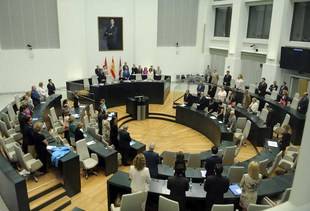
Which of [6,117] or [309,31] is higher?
[309,31]

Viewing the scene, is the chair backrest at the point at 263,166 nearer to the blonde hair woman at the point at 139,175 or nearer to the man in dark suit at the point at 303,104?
the blonde hair woman at the point at 139,175

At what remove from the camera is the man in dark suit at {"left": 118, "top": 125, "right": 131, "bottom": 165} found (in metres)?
8.11

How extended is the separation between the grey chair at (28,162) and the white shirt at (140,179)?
2791 mm

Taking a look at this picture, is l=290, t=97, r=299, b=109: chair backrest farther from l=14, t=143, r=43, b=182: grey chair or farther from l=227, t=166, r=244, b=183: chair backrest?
l=14, t=143, r=43, b=182: grey chair

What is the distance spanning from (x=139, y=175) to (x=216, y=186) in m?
1.39

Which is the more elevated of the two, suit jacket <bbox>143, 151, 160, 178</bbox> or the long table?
suit jacket <bbox>143, 151, 160, 178</bbox>

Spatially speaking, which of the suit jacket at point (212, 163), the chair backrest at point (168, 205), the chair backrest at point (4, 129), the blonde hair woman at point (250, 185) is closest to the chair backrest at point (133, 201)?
the chair backrest at point (168, 205)

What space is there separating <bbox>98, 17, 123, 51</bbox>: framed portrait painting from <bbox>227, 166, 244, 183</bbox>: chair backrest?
14122 mm

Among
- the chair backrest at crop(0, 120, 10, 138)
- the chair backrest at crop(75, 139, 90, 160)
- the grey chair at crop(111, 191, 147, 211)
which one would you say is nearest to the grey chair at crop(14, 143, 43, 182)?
the chair backrest at crop(75, 139, 90, 160)

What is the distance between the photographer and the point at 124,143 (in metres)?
8.22

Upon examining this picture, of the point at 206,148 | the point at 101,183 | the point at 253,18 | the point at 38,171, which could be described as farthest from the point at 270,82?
the point at 38,171

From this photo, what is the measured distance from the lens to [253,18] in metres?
17.0

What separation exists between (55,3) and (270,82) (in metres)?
13.0

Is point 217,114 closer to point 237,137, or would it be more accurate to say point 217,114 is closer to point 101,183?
point 237,137
